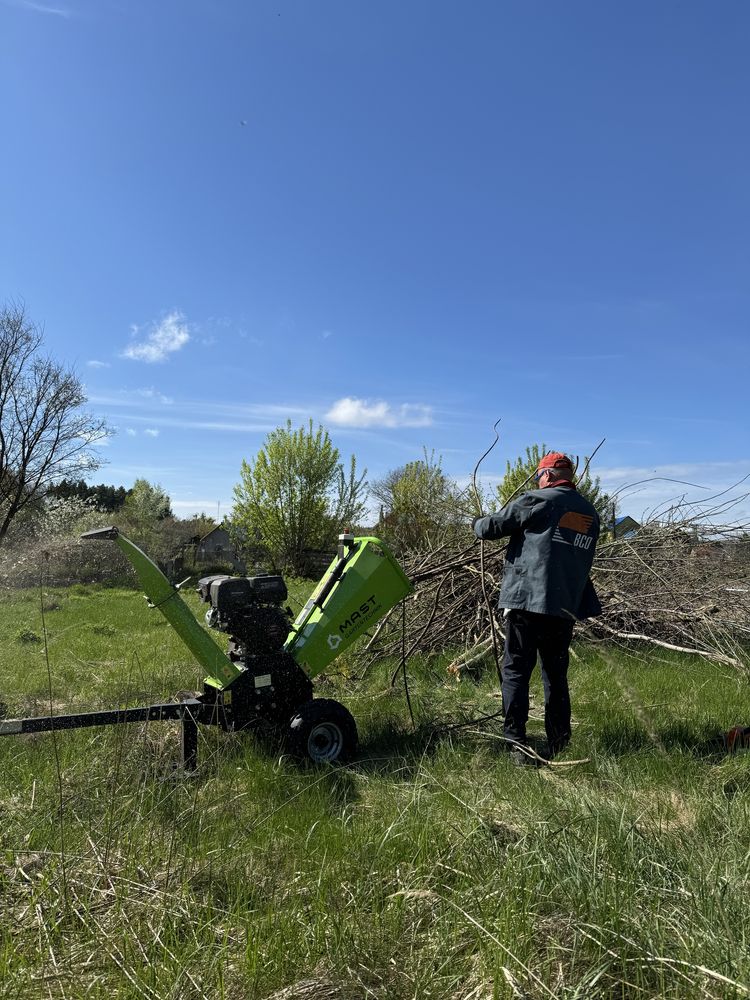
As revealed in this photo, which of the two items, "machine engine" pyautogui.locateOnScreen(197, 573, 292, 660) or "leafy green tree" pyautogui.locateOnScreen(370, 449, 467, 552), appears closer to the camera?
"machine engine" pyautogui.locateOnScreen(197, 573, 292, 660)

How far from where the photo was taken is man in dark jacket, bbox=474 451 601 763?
424 centimetres

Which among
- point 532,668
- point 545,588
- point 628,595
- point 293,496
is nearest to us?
point 545,588

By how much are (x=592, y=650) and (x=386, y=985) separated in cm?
597

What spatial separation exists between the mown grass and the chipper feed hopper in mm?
205

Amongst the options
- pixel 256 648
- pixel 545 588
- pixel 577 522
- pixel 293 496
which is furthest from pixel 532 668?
pixel 293 496

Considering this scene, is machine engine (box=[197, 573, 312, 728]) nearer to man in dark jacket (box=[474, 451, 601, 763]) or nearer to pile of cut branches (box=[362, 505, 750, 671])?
man in dark jacket (box=[474, 451, 601, 763])

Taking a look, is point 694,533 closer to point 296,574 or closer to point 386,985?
point 386,985

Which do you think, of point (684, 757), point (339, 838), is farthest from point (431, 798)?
point (684, 757)

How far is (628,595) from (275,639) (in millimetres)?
4633

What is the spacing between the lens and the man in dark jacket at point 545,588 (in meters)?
4.24

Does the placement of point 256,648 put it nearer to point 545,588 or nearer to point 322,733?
point 322,733

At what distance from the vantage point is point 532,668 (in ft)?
14.1

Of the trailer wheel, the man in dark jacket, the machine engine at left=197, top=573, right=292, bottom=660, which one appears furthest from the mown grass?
the machine engine at left=197, top=573, right=292, bottom=660

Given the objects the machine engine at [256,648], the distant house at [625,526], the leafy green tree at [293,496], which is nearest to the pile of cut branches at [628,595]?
the distant house at [625,526]
